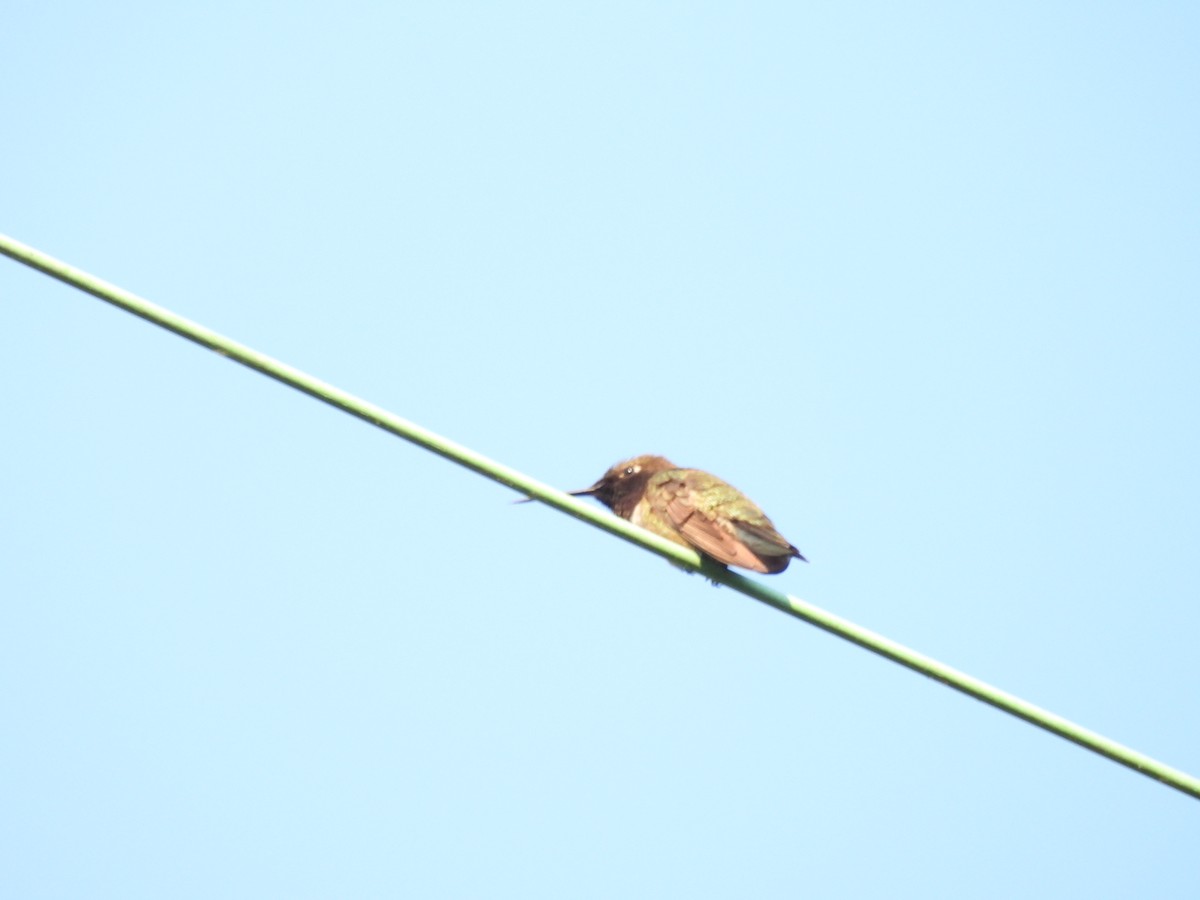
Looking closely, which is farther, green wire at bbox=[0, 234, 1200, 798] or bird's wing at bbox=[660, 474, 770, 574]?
bird's wing at bbox=[660, 474, 770, 574]

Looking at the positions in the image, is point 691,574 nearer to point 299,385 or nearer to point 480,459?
point 480,459

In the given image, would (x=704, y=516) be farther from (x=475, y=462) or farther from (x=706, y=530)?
(x=475, y=462)

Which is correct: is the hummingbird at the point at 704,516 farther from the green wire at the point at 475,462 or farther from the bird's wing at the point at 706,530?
the green wire at the point at 475,462

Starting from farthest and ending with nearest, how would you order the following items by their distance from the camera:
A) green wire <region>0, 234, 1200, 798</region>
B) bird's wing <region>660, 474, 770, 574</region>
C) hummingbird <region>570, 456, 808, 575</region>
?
hummingbird <region>570, 456, 808, 575</region> < bird's wing <region>660, 474, 770, 574</region> < green wire <region>0, 234, 1200, 798</region>

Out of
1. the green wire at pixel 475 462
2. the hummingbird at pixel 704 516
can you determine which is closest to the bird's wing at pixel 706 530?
the hummingbird at pixel 704 516

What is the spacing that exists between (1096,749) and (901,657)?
25.3 inches

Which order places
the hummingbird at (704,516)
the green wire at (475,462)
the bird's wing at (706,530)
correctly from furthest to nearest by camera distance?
1. the hummingbird at (704,516)
2. the bird's wing at (706,530)
3. the green wire at (475,462)

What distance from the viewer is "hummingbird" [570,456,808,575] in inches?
277

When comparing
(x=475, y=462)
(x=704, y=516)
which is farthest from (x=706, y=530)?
(x=475, y=462)

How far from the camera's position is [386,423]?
447 cm

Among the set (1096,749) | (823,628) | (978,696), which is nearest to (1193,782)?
(1096,749)

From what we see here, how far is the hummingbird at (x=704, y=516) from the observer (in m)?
7.05

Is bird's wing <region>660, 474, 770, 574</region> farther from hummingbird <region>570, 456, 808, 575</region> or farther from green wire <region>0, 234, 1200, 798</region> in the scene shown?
green wire <region>0, 234, 1200, 798</region>

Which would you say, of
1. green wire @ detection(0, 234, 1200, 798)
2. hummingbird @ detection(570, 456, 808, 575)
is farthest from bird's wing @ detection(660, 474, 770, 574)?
green wire @ detection(0, 234, 1200, 798)
